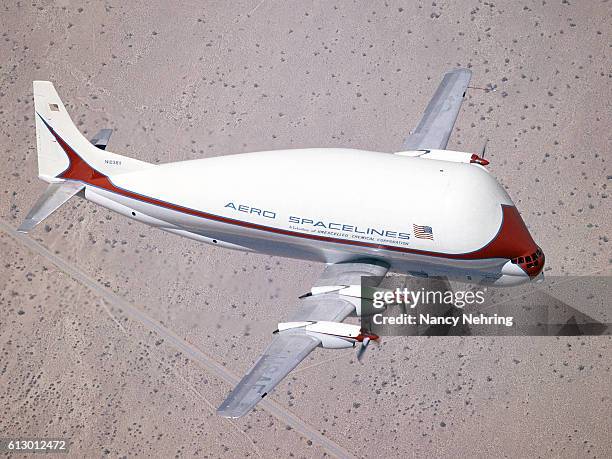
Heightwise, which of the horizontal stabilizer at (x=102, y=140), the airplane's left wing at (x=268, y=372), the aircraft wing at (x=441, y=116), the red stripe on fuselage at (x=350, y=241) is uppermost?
the aircraft wing at (x=441, y=116)

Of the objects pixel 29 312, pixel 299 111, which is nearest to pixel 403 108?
pixel 299 111

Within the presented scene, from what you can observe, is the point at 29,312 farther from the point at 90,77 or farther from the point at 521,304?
the point at 521,304

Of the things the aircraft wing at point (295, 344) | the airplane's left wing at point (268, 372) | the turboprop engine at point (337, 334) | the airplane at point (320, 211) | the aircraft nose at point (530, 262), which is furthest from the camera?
the aircraft nose at point (530, 262)

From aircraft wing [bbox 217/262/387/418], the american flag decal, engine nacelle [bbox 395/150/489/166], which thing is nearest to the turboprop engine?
aircraft wing [bbox 217/262/387/418]

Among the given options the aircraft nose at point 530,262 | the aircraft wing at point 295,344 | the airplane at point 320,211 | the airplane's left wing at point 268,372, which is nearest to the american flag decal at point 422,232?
the airplane at point 320,211

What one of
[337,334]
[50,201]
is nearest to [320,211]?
[337,334]

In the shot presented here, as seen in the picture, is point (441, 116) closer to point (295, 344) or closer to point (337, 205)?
point (337, 205)

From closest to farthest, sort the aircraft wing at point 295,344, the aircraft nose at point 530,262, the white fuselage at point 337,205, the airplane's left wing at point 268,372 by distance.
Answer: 1. the airplane's left wing at point 268,372
2. the aircraft wing at point 295,344
3. the white fuselage at point 337,205
4. the aircraft nose at point 530,262

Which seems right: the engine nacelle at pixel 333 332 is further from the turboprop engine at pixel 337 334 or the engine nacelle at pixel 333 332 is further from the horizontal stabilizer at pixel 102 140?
the horizontal stabilizer at pixel 102 140
